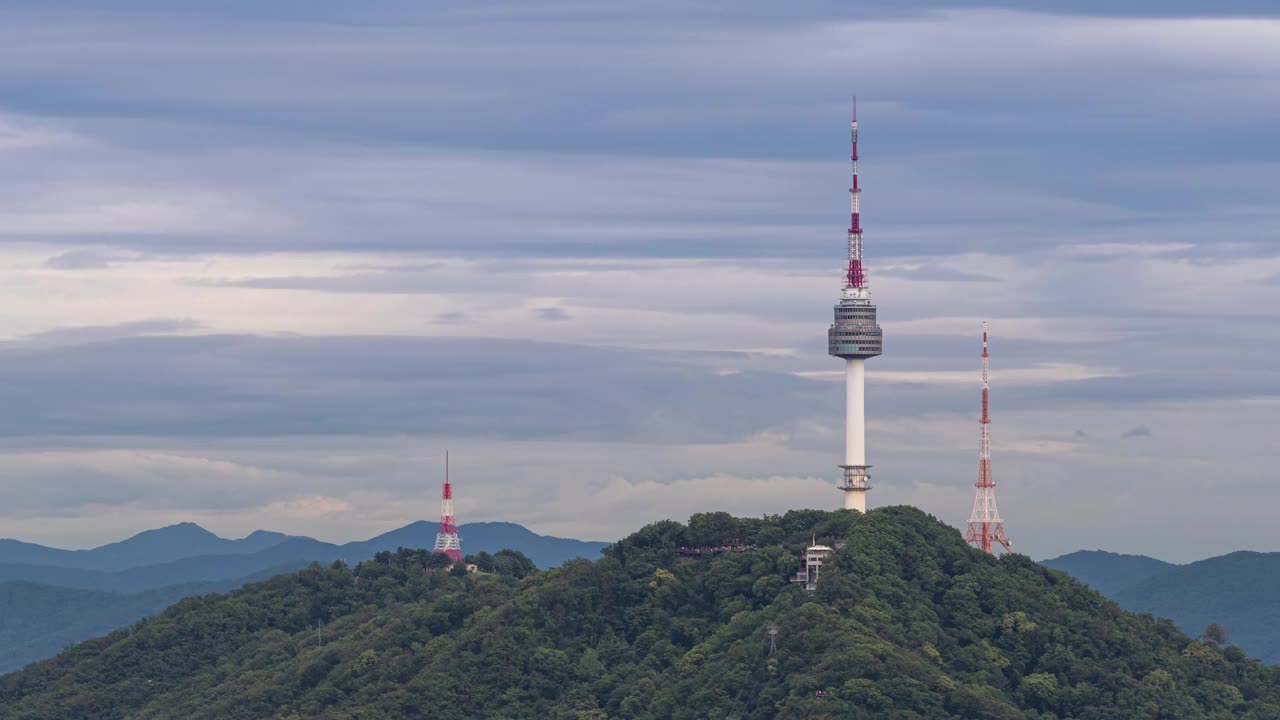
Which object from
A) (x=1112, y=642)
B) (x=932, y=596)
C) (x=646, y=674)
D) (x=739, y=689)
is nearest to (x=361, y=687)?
(x=646, y=674)

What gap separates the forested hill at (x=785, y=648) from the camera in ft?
522

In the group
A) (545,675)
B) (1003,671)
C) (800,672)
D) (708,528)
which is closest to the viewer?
(800,672)

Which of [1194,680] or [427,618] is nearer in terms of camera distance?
[1194,680]

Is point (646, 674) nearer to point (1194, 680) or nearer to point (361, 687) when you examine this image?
point (361, 687)

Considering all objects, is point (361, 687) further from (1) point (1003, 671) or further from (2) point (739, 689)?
(1) point (1003, 671)

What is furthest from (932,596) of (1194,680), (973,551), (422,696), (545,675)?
(422,696)

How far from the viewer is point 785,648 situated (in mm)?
161500

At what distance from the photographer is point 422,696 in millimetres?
179250

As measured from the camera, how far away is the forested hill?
159125 mm

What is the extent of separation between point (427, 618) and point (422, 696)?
19.3 m

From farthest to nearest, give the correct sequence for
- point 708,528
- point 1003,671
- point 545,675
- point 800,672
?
point 708,528 < point 545,675 < point 1003,671 < point 800,672

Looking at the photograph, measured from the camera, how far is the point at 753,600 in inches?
7175

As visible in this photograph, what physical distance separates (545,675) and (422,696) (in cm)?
1173

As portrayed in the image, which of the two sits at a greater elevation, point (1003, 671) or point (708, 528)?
point (708, 528)
